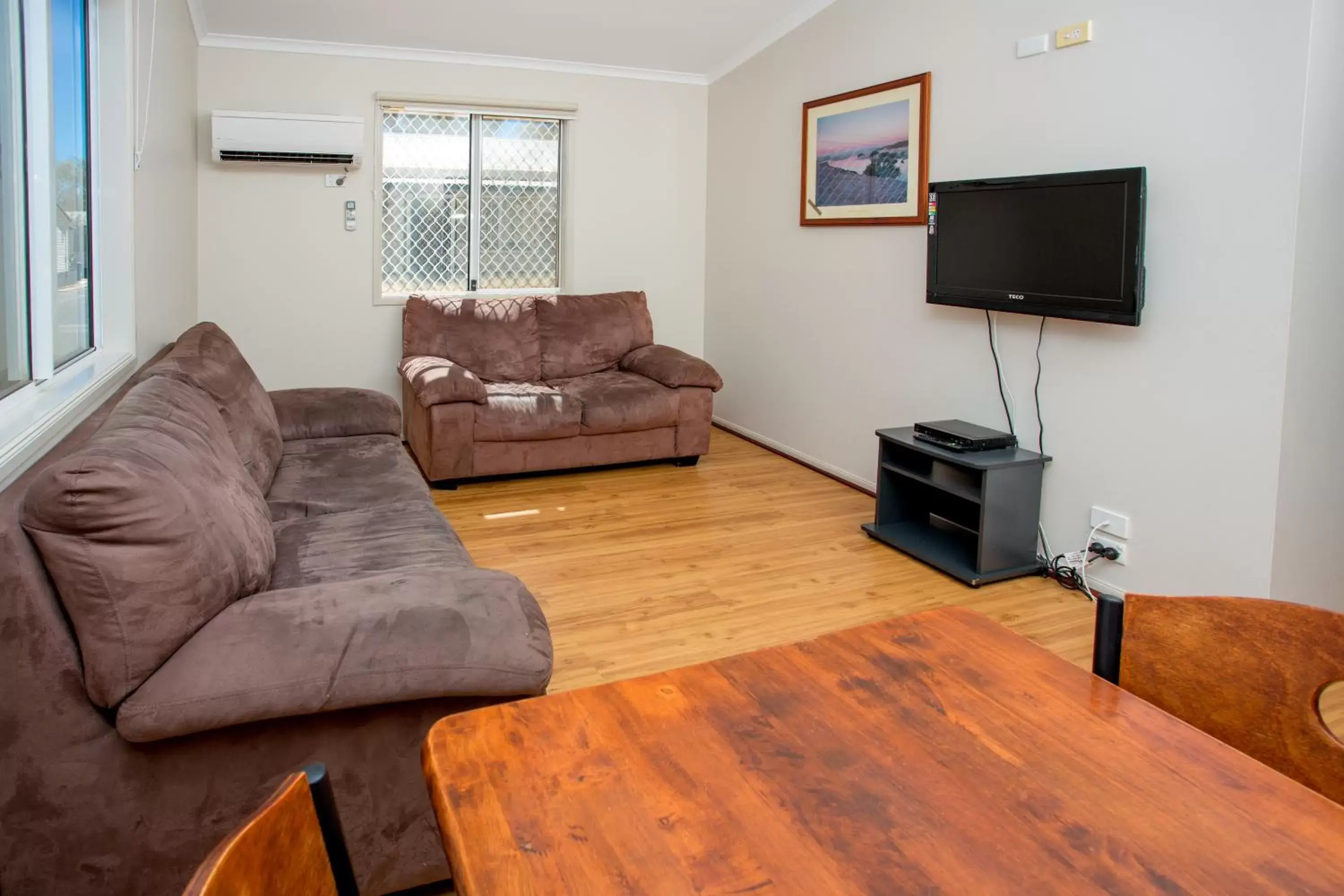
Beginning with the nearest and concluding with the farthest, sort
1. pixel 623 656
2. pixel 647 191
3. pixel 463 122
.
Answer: pixel 623 656 → pixel 463 122 → pixel 647 191

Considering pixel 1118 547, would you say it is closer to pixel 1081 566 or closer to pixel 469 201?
pixel 1081 566

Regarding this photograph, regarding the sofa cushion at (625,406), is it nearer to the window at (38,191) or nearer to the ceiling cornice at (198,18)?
the window at (38,191)

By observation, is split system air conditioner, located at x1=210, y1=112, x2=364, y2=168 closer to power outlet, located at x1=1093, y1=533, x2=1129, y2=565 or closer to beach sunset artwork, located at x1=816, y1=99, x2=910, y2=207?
beach sunset artwork, located at x1=816, y1=99, x2=910, y2=207

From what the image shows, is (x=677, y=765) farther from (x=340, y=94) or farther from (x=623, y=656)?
(x=340, y=94)

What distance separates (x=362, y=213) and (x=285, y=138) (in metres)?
0.61

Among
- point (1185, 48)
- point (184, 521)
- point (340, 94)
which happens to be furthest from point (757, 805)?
point (340, 94)

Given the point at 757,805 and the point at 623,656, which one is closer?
the point at 757,805

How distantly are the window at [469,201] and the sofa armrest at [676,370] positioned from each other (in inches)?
46.0

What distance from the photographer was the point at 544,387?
5.26 meters

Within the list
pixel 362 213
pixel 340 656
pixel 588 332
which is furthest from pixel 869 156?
pixel 340 656

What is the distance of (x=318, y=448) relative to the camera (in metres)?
3.70

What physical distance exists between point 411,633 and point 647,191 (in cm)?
506

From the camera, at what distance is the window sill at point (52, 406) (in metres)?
1.94

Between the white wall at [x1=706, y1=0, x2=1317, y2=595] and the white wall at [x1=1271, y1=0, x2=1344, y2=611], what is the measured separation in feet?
0.11
